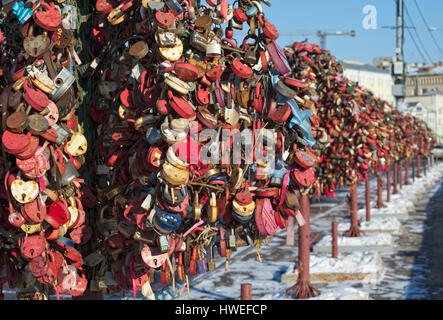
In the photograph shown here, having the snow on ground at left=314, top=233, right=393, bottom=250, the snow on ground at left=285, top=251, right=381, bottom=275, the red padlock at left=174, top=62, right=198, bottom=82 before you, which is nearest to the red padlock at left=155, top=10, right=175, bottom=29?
the red padlock at left=174, top=62, right=198, bottom=82

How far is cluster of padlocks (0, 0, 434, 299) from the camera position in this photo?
3.38 meters

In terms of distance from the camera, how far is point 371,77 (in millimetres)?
132625

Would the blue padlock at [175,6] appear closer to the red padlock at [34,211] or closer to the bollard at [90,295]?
the red padlock at [34,211]

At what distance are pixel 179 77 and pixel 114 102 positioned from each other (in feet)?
2.80

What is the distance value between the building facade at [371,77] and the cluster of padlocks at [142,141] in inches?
4738

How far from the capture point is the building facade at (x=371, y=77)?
124125mm

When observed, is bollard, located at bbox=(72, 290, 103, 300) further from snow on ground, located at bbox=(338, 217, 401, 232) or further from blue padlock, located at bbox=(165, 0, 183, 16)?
snow on ground, located at bbox=(338, 217, 401, 232)

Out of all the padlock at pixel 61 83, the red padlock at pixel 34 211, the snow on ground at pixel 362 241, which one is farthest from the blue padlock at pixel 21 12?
the snow on ground at pixel 362 241

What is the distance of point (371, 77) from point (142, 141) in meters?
134

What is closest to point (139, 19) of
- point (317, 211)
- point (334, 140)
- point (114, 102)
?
point (114, 102)

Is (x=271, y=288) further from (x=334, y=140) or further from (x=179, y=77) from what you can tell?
(x=179, y=77)

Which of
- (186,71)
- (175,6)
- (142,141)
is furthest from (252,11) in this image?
(142,141)

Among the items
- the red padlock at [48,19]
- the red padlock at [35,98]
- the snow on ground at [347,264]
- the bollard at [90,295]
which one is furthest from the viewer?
the snow on ground at [347,264]

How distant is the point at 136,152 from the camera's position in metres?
3.66
